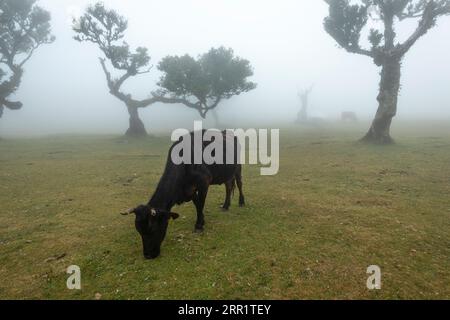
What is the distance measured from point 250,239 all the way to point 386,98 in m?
21.2

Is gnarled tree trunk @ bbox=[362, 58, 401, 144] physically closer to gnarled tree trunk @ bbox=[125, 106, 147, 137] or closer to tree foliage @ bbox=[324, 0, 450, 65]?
tree foliage @ bbox=[324, 0, 450, 65]

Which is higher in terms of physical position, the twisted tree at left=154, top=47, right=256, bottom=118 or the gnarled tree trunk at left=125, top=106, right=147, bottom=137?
the twisted tree at left=154, top=47, right=256, bottom=118

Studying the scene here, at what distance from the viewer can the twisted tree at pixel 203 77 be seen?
36.0m

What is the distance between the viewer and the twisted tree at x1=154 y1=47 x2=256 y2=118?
36.0 metres

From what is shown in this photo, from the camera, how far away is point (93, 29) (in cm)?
3531

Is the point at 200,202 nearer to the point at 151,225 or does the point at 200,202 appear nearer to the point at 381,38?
the point at 151,225

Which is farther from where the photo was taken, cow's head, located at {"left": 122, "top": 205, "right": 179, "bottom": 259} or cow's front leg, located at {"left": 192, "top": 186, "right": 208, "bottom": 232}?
cow's front leg, located at {"left": 192, "top": 186, "right": 208, "bottom": 232}

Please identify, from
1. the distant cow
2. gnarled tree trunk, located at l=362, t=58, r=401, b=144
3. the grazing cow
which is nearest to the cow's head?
the grazing cow

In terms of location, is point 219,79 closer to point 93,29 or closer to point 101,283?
point 93,29

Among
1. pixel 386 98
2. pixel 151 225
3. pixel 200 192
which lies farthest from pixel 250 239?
pixel 386 98

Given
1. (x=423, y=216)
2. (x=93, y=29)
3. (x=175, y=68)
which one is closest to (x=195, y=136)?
(x=423, y=216)

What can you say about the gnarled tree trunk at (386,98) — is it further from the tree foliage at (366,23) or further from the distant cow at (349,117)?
the distant cow at (349,117)

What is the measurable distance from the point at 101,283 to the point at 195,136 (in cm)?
464

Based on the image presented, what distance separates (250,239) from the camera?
28.5 ft
